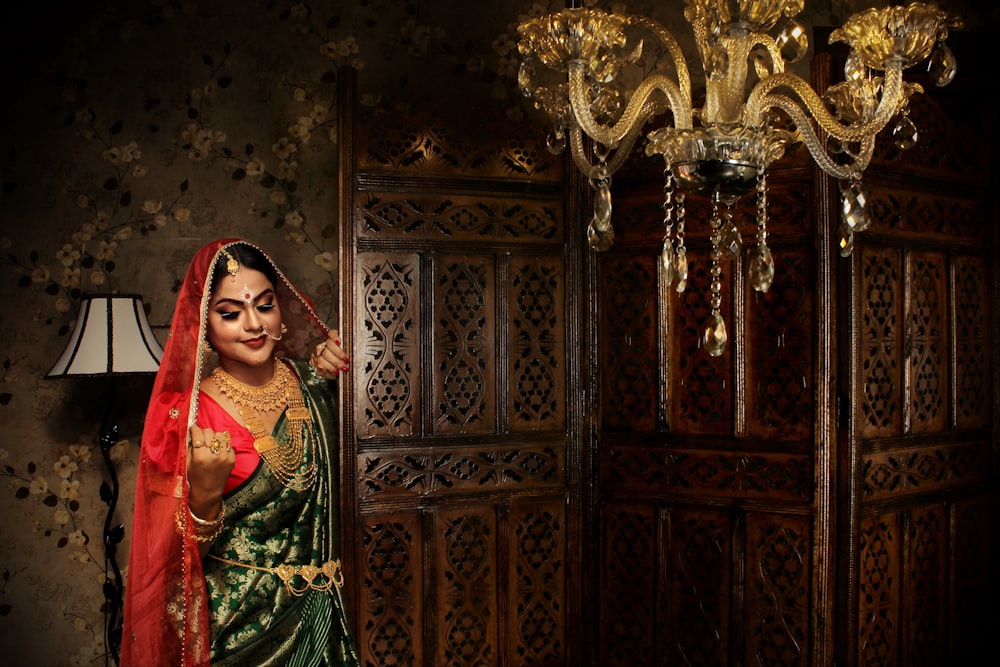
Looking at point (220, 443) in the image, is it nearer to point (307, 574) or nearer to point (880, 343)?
point (307, 574)

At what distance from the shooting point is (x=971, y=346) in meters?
3.10

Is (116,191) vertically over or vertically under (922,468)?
over

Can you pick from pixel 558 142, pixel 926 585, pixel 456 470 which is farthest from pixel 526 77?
pixel 926 585

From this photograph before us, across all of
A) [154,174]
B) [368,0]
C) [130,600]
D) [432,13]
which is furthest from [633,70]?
[130,600]

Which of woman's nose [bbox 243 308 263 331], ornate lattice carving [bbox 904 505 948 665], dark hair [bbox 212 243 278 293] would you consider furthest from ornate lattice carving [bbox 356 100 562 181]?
ornate lattice carving [bbox 904 505 948 665]

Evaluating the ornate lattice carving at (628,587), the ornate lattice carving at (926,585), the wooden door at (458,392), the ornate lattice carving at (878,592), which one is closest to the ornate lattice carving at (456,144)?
the wooden door at (458,392)

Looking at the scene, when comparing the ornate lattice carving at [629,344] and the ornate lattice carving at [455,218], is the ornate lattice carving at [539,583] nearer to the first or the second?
the ornate lattice carving at [629,344]

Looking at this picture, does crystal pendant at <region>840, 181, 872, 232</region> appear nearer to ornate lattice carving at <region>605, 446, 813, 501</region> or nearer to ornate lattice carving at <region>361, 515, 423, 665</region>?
ornate lattice carving at <region>605, 446, 813, 501</region>

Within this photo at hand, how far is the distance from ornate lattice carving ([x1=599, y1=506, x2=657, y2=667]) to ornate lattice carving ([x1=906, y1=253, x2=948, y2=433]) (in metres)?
1.06

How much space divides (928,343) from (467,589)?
6.34 feet

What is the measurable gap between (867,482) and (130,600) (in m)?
2.32

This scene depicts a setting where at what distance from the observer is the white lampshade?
101 inches

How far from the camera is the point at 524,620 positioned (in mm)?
3045

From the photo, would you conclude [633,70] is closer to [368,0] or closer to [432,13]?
[432,13]
